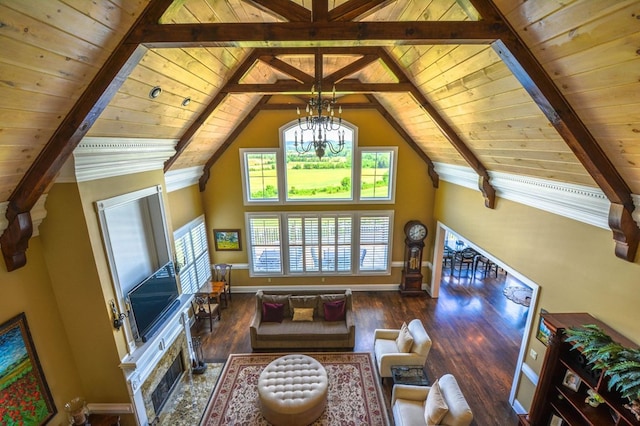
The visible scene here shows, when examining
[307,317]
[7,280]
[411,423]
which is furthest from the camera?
[307,317]

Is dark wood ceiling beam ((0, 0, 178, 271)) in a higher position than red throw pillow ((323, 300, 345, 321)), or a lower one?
higher

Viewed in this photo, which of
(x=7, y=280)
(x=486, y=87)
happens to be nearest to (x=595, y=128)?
(x=486, y=87)

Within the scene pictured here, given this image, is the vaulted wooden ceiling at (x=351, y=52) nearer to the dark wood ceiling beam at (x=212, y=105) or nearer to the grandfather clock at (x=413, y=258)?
the dark wood ceiling beam at (x=212, y=105)

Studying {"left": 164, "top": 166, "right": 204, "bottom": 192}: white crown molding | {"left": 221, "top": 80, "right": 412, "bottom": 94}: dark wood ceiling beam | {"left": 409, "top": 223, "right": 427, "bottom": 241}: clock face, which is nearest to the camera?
{"left": 221, "top": 80, "right": 412, "bottom": 94}: dark wood ceiling beam

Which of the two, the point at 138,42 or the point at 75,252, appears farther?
the point at 75,252

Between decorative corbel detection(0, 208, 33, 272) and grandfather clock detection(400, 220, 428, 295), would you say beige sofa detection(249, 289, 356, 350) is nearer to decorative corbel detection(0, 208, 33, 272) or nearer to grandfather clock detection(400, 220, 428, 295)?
grandfather clock detection(400, 220, 428, 295)

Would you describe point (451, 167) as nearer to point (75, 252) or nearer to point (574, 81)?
point (574, 81)

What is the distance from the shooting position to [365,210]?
7082mm

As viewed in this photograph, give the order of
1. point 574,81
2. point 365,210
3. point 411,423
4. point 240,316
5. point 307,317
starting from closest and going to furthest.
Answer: point 574,81 → point 411,423 → point 307,317 → point 240,316 → point 365,210

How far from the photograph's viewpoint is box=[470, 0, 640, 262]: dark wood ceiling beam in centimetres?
212

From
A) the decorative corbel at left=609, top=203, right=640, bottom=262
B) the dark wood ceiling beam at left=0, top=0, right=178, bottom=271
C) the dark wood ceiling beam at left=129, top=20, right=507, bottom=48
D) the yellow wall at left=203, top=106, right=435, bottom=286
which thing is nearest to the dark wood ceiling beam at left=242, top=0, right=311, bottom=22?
the dark wood ceiling beam at left=129, top=20, right=507, bottom=48

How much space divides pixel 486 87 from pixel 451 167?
10.6 ft

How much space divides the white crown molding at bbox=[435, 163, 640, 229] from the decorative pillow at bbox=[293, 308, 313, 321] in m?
4.03

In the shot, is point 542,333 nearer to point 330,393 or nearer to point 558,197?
point 558,197
